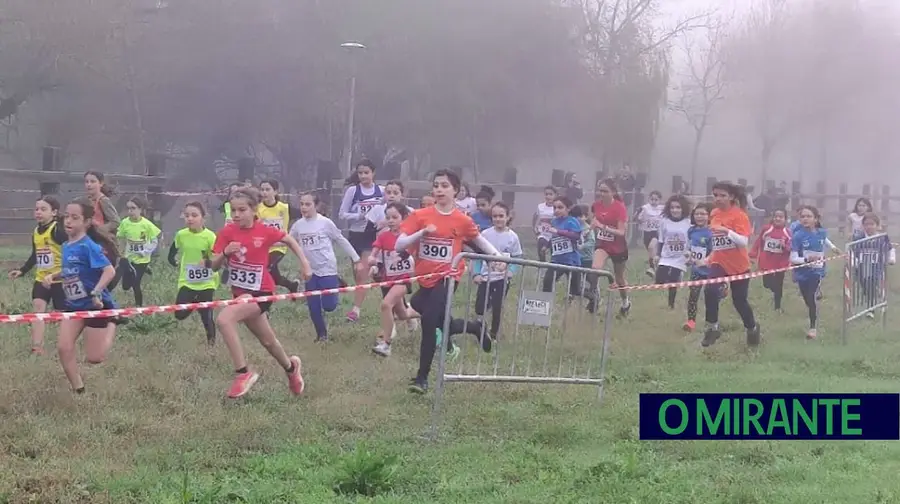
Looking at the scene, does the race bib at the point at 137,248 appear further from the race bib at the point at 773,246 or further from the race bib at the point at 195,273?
the race bib at the point at 773,246

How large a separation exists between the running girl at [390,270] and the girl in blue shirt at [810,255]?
15.1 feet

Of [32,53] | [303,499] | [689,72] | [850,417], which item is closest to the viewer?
[303,499]

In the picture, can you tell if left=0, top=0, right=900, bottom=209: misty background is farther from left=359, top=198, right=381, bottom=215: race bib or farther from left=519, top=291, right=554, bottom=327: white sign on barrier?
left=519, top=291, right=554, bottom=327: white sign on barrier

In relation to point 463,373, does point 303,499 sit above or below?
below

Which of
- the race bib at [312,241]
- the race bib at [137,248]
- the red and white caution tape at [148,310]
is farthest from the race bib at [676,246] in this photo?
the race bib at [137,248]

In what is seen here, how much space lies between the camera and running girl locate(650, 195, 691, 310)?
12.3 metres

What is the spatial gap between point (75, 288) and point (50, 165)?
1309 centimetres

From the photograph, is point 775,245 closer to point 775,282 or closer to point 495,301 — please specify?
point 775,282

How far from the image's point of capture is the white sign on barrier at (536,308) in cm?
737

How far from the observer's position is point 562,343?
24.9 ft

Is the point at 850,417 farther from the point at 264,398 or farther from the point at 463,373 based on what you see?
the point at 264,398

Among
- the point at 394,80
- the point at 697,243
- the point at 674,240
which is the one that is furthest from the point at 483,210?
the point at 394,80

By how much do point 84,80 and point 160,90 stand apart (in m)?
2.60

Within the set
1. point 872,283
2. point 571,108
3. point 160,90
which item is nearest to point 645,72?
point 571,108
